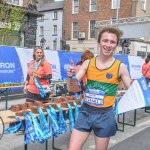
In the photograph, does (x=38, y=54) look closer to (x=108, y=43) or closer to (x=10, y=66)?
(x=108, y=43)

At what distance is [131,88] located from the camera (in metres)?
4.01

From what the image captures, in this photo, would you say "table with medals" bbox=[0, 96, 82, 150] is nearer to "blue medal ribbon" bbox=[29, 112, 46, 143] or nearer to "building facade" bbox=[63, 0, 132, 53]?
"blue medal ribbon" bbox=[29, 112, 46, 143]

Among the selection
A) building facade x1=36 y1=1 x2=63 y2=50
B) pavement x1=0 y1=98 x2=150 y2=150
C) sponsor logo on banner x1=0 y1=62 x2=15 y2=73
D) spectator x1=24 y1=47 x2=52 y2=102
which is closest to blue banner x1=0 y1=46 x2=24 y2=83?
sponsor logo on banner x1=0 y1=62 x2=15 y2=73

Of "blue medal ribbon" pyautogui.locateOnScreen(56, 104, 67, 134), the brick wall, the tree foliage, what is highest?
the brick wall

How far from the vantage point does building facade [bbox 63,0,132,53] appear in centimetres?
3691

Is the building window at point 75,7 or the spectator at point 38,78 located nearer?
the spectator at point 38,78

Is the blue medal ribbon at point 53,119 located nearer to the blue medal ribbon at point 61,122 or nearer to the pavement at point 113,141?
the blue medal ribbon at point 61,122

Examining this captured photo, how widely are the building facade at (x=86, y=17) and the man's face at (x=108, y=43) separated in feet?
107

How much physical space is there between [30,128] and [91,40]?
34.2 metres

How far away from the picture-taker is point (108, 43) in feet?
11.4

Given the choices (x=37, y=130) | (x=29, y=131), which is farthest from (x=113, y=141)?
(x=29, y=131)

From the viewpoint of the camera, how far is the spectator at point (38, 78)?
622 cm

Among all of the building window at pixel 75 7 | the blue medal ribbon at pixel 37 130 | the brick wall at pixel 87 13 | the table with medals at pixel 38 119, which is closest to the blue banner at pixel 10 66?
the table with medals at pixel 38 119

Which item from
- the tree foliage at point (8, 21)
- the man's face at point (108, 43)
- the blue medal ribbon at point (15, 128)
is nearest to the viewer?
the man's face at point (108, 43)
